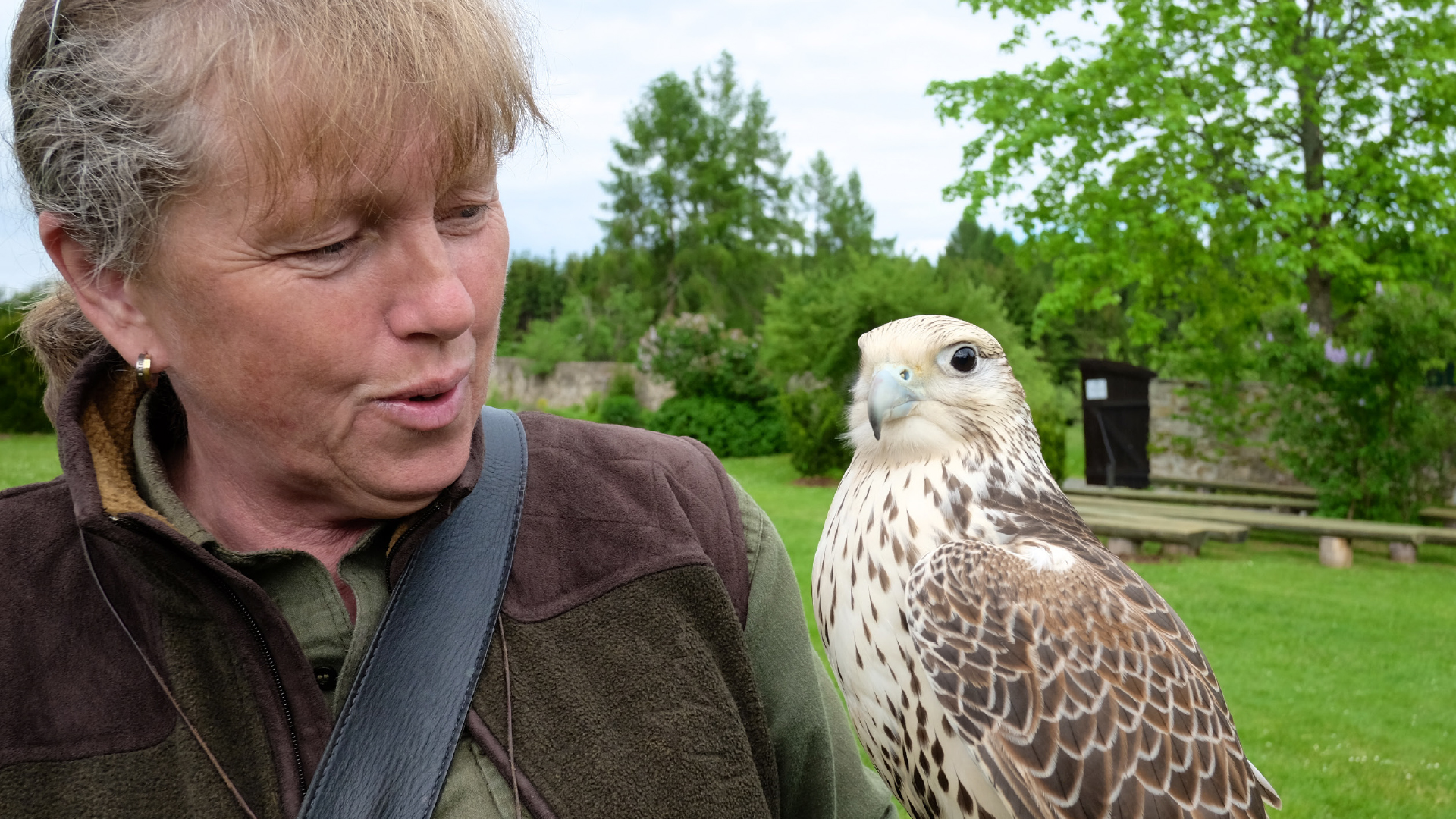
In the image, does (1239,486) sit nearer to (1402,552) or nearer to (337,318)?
(1402,552)

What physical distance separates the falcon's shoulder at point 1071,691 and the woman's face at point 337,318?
0.91 metres

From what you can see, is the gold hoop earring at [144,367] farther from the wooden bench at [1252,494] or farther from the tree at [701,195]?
the tree at [701,195]

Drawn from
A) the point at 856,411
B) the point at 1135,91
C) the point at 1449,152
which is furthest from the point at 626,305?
the point at 856,411

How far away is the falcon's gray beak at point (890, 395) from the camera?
208 centimetres

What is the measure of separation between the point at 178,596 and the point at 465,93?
2.50 feet

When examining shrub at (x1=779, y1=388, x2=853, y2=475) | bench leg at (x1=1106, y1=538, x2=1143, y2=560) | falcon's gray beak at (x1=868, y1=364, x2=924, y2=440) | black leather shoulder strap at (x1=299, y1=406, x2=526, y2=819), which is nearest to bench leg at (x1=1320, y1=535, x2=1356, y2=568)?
bench leg at (x1=1106, y1=538, x2=1143, y2=560)

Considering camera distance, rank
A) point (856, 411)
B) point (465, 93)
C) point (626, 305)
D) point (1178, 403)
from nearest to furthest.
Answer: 1. point (465, 93)
2. point (856, 411)
3. point (1178, 403)
4. point (626, 305)

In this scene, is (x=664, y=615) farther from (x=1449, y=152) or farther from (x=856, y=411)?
(x=1449, y=152)

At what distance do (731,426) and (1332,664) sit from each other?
48.7ft

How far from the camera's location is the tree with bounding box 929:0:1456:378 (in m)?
14.8

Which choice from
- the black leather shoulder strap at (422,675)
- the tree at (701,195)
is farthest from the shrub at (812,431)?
the tree at (701,195)

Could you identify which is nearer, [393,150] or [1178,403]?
[393,150]

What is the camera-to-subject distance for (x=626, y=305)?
3425cm

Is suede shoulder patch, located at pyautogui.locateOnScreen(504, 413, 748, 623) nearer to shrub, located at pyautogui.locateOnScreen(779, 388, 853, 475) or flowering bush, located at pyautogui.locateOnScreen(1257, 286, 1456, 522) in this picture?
flowering bush, located at pyautogui.locateOnScreen(1257, 286, 1456, 522)
